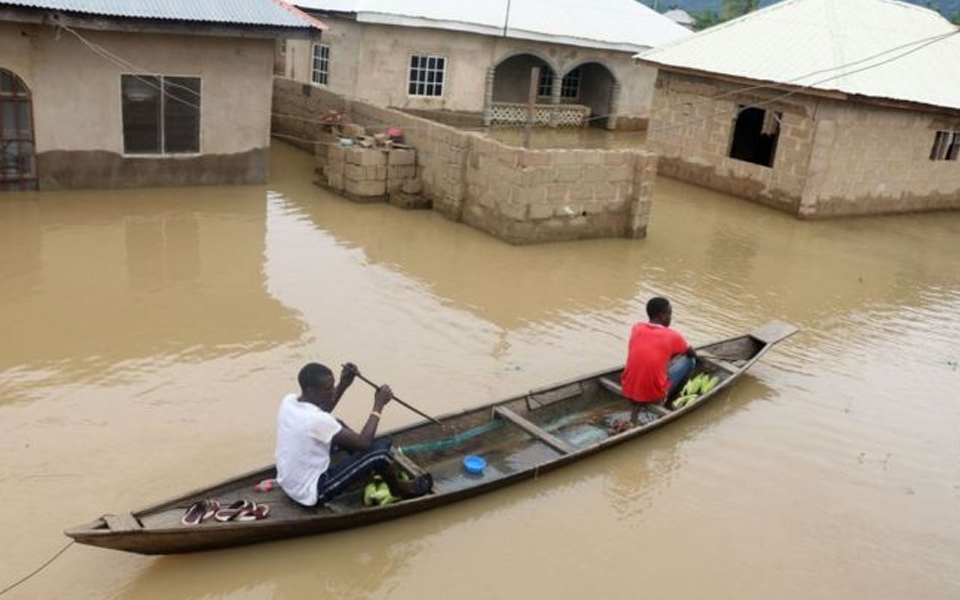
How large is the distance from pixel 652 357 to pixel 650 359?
0.09 ft

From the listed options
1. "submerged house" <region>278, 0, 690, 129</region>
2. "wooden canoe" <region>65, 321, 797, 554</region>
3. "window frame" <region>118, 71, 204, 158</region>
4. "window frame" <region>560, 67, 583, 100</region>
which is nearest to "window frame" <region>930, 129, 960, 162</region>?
"submerged house" <region>278, 0, 690, 129</region>

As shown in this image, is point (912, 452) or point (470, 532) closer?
point (470, 532)

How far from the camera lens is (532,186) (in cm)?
1401

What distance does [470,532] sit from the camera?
676cm

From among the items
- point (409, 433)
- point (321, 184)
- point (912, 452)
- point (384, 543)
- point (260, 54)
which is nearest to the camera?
point (384, 543)

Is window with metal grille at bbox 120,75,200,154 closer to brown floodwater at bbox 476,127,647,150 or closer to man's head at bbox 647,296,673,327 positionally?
man's head at bbox 647,296,673,327

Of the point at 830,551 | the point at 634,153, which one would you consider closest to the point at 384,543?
the point at 830,551

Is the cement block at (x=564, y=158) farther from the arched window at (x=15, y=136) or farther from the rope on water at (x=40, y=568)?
the rope on water at (x=40, y=568)

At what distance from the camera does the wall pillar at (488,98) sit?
26.9m

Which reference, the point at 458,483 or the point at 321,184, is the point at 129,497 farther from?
the point at 321,184

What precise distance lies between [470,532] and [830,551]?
2968 millimetres

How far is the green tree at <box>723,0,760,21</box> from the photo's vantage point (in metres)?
52.7

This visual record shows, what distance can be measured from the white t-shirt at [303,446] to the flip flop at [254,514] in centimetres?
25

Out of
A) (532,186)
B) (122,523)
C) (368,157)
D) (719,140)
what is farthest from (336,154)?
(122,523)
